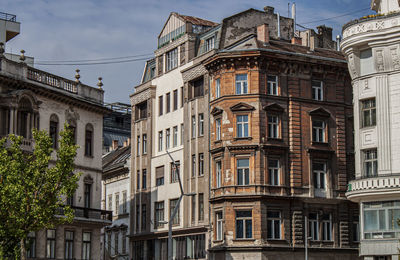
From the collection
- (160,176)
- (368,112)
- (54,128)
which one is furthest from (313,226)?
(54,128)

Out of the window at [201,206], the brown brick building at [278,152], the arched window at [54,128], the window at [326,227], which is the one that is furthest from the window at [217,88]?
the arched window at [54,128]

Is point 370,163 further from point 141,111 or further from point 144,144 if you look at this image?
point 141,111

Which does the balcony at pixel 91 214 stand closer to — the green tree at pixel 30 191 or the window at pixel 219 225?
the window at pixel 219 225

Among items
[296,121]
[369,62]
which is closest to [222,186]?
[296,121]

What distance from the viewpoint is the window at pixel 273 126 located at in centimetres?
6372

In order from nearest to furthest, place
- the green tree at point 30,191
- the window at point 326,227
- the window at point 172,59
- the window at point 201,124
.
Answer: the green tree at point 30,191 → the window at point 326,227 → the window at point 201,124 → the window at point 172,59

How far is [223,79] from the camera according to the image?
6488 centimetres

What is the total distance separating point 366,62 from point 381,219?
32.9ft

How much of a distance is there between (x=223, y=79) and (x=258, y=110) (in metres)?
3.96

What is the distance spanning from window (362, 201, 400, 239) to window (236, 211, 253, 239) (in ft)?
42.9

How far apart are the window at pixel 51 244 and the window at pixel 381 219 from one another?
78.3 feet

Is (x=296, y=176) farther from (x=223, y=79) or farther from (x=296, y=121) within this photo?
(x=223, y=79)

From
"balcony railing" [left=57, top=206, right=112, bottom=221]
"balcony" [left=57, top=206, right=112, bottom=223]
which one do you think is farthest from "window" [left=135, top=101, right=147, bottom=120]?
"balcony railing" [left=57, top=206, right=112, bottom=221]

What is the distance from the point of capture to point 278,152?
6334cm
